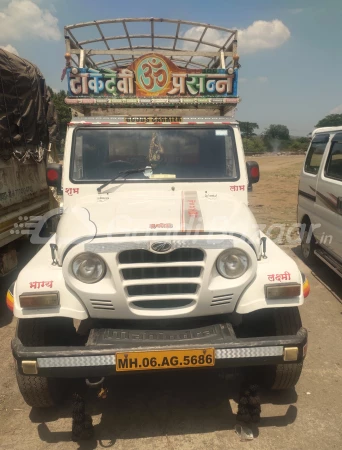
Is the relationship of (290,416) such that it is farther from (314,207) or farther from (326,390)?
(314,207)

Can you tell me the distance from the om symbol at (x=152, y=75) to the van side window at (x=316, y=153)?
9.24 ft

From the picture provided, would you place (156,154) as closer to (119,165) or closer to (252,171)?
(119,165)

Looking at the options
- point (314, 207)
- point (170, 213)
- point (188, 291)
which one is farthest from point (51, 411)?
point (314, 207)

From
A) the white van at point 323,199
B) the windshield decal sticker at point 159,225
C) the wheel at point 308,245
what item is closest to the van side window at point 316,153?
the white van at point 323,199

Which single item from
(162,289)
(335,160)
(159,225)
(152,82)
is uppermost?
(152,82)

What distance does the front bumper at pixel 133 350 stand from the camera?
2547 millimetres

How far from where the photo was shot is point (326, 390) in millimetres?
3428

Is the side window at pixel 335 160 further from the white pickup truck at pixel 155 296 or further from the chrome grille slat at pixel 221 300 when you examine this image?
the chrome grille slat at pixel 221 300

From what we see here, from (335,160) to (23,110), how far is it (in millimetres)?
4706

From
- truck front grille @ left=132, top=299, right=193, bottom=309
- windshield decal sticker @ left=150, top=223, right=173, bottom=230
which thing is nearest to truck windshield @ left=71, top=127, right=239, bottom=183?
windshield decal sticker @ left=150, top=223, right=173, bottom=230

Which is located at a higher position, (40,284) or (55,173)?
(55,173)

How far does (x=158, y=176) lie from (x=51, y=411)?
229cm

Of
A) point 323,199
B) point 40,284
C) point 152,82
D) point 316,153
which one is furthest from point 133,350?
point 316,153

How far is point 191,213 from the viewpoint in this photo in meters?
3.12
